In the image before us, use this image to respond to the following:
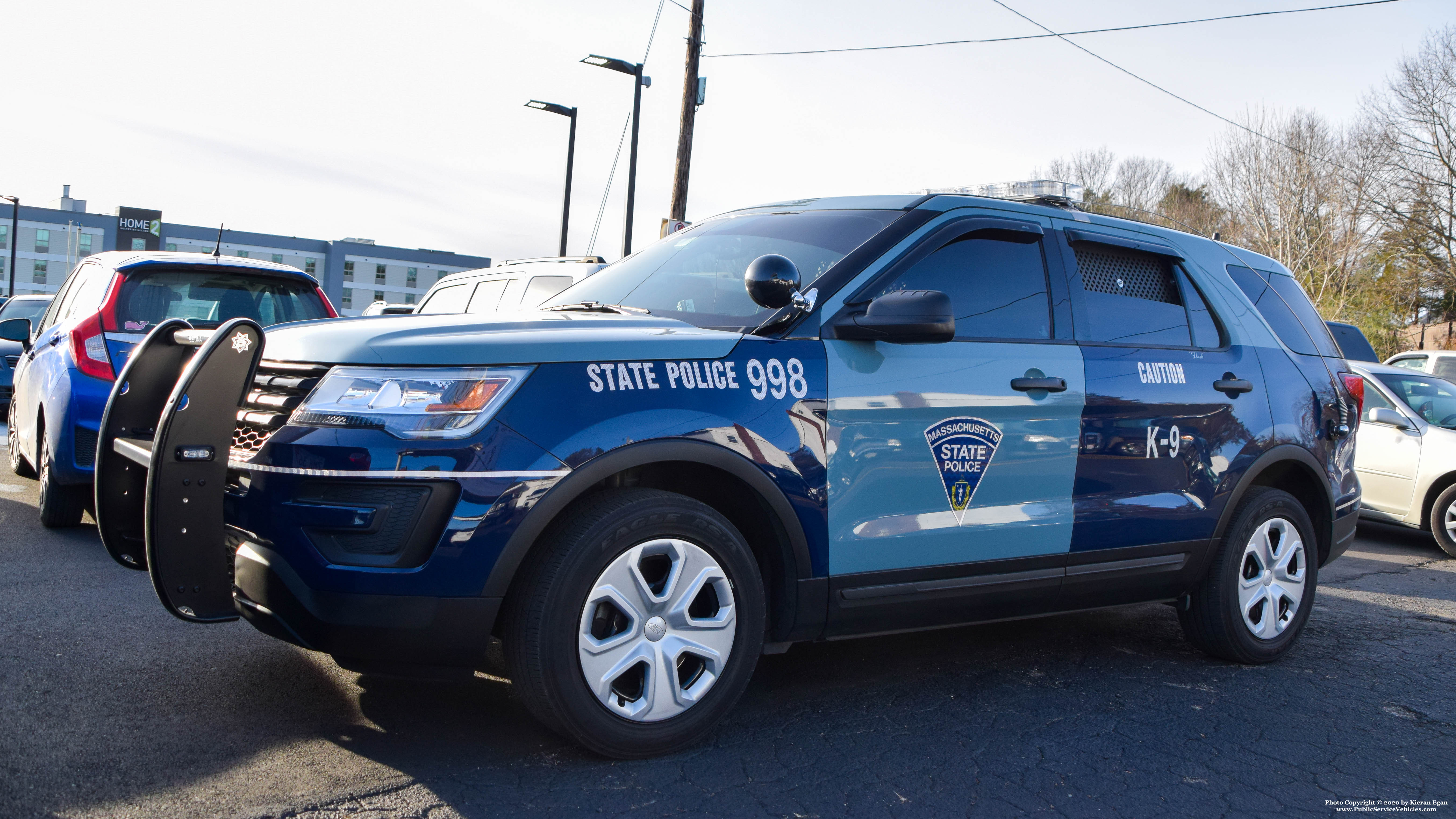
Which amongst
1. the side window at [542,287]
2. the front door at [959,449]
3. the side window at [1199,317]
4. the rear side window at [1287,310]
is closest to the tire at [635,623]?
the front door at [959,449]

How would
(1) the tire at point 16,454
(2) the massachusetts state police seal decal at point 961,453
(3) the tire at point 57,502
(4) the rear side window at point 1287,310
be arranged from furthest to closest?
(1) the tire at point 16,454
(3) the tire at point 57,502
(4) the rear side window at point 1287,310
(2) the massachusetts state police seal decal at point 961,453

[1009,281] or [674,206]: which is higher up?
[674,206]

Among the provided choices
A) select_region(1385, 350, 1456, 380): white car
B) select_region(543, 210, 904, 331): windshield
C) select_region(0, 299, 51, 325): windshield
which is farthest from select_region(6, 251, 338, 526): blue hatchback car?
select_region(1385, 350, 1456, 380): white car

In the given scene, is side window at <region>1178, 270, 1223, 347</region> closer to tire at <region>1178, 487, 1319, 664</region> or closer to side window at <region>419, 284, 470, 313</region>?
tire at <region>1178, 487, 1319, 664</region>

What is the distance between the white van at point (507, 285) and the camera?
1144 cm

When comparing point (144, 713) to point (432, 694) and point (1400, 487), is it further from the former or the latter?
point (1400, 487)

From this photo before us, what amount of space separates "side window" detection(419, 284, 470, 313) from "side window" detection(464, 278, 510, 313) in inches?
7.1

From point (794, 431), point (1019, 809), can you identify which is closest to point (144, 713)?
point (794, 431)

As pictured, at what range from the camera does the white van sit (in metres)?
11.4

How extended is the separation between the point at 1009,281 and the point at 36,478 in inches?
297

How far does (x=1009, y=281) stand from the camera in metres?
4.07

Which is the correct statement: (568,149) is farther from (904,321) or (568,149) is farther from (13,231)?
(13,231)

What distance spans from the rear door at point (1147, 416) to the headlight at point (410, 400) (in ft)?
7.47

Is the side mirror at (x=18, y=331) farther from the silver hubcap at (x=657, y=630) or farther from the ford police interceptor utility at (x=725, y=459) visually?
the silver hubcap at (x=657, y=630)
